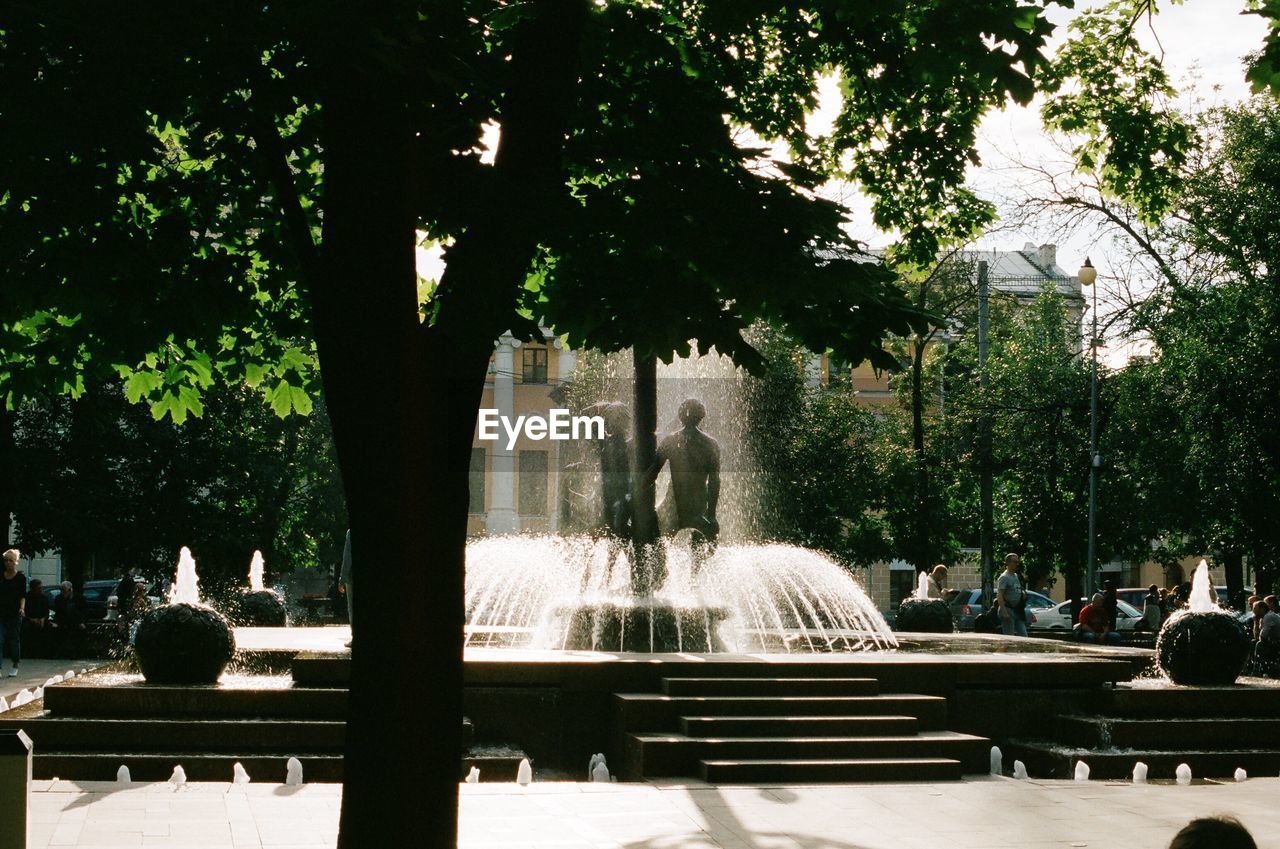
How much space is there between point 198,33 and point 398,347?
1.45m

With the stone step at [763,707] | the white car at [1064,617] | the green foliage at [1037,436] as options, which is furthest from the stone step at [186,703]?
the white car at [1064,617]

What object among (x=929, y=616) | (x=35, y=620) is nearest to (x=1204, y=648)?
(x=929, y=616)

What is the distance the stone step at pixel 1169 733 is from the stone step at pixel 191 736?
20.3ft

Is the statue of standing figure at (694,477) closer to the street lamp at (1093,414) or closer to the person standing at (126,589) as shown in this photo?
the street lamp at (1093,414)

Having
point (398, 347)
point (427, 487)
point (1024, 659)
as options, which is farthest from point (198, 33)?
point (1024, 659)

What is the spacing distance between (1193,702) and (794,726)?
13.3ft

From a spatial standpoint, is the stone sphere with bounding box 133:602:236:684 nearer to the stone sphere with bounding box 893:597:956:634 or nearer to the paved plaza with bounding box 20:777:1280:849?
the paved plaza with bounding box 20:777:1280:849

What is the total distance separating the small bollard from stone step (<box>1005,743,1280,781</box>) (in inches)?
338

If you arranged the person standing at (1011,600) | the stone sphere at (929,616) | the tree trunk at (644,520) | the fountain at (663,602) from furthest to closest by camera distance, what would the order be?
the stone sphere at (929,616) → the person standing at (1011,600) → the tree trunk at (644,520) → the fountain at (663,602)

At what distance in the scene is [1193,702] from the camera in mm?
12828

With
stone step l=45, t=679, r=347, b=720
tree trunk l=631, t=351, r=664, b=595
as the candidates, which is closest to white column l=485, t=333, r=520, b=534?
A: tree trunk l=631, t=351, r=664, b=595

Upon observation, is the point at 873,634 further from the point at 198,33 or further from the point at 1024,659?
the point at 198,33

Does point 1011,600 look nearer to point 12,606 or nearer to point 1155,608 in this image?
point 1155,608

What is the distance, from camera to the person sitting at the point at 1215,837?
254cm
